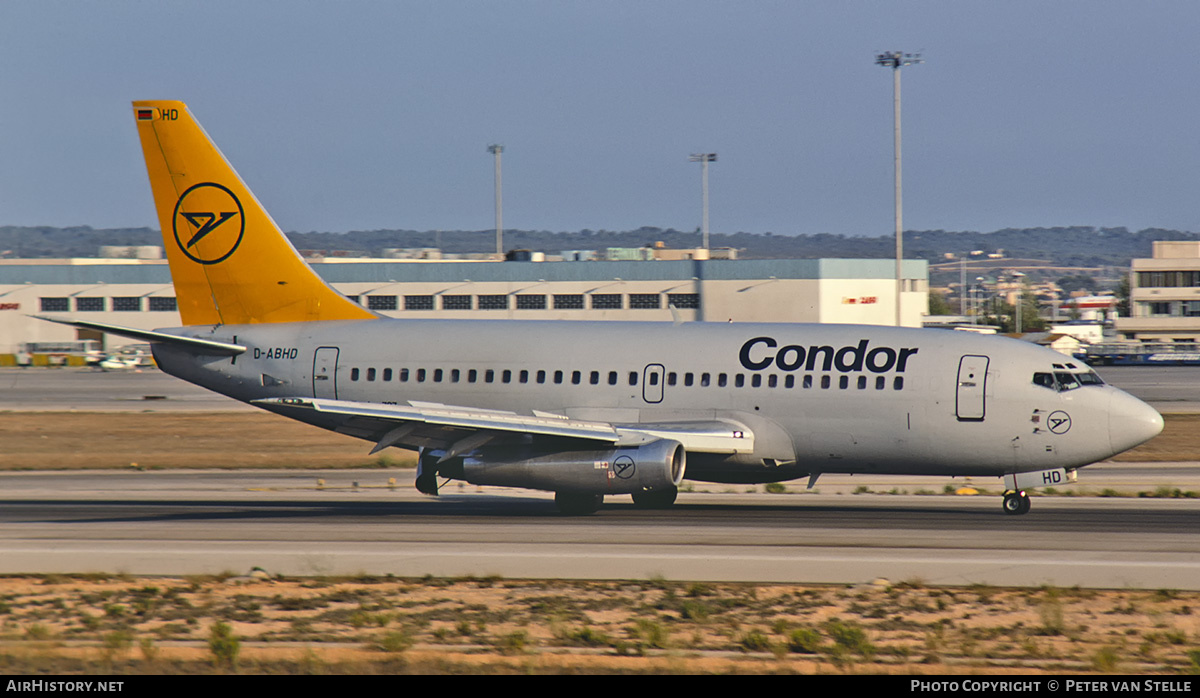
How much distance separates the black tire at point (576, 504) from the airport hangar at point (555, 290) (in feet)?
242

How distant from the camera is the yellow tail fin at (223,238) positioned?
114 feet

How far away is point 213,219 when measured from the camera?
1377 inches

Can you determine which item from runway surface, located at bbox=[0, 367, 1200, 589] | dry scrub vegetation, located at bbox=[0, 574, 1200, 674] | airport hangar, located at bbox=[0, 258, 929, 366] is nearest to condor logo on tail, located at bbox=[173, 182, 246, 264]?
runway surface, located at bbox=[0, 367, 1200, 589]

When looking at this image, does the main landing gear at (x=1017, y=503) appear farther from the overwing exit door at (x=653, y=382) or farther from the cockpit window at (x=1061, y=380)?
the overwing exit door at (x=653, y=382)

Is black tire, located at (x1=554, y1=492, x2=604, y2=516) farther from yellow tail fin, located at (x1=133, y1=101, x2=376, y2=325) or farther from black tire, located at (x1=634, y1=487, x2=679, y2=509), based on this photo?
yellow tail fin, located at (x1=133, y1=101, x2=376, y2=325)

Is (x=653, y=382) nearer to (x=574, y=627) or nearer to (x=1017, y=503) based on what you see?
(x=1017, y=503)

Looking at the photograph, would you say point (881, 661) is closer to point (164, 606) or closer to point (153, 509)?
point (164, 606)

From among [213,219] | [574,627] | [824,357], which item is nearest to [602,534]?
[824,357]

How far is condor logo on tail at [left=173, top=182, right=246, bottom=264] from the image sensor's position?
3491cm

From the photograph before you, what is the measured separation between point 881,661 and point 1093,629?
366cm

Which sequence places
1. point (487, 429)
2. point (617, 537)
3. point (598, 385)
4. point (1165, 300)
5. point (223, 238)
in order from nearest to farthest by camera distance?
point (617, 537) → point (487, 429) → point (598, 385) → point (223, 238) → point (1165, 300)

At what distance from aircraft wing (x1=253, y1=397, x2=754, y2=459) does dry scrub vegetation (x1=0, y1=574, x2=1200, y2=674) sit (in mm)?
7766

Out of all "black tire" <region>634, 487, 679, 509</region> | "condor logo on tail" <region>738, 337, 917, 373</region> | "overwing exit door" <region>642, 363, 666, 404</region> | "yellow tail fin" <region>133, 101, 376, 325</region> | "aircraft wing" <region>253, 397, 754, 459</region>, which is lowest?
"black tire" <region>634, 487, 679, 509</region>

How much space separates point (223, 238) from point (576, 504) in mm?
12539
